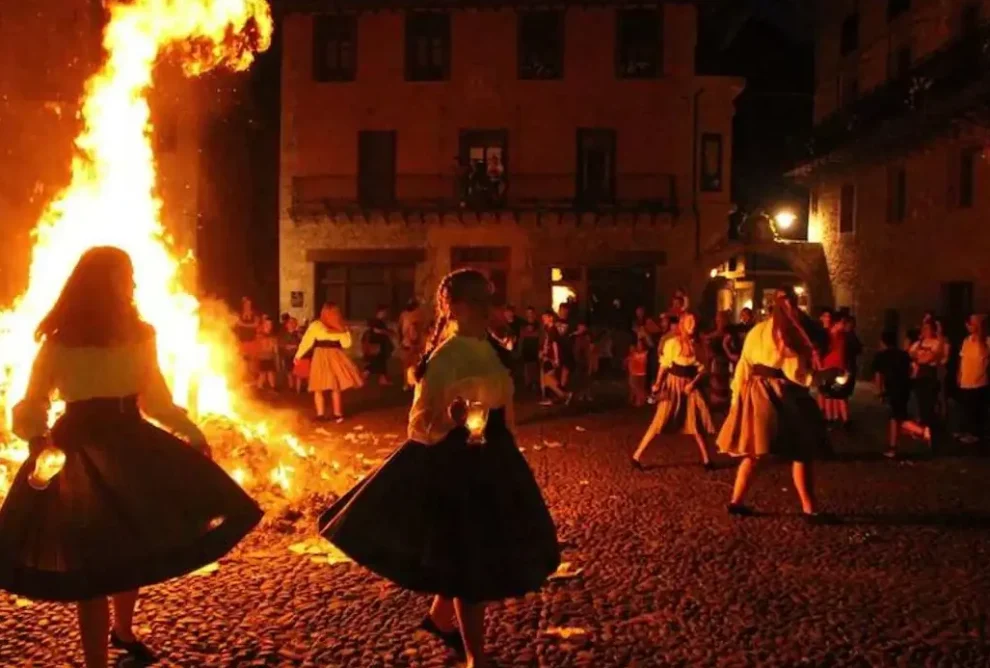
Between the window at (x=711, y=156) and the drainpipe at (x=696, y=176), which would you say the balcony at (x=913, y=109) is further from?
the drainpipe at (x=696, y=176)

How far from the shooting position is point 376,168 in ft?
85.2

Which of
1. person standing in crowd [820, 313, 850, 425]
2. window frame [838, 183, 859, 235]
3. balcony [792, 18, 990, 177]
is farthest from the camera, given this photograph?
window frame [838, 183, 859, 235]

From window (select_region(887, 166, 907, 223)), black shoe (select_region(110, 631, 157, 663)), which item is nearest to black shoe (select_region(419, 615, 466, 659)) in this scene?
black shoe (select_region(110, 631, 157, 663))

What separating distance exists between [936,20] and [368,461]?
1708 cm

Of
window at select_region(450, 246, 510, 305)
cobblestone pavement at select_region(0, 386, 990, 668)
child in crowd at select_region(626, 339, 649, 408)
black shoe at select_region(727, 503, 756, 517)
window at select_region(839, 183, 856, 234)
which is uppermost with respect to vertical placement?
window at select_region(839, 183, 856, 234)

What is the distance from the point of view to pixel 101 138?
362 inches

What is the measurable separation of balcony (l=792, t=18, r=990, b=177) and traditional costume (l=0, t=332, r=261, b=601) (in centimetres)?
1673

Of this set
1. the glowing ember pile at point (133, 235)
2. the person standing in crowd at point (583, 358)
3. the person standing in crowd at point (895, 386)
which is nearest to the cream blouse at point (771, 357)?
the glowing ember pile at point (133, 235)

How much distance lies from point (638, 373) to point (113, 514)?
12540 mm

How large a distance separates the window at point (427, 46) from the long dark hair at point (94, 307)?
73.2 ft

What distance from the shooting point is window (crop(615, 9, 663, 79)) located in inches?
997

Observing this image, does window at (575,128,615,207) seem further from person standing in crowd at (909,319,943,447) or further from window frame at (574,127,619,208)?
person standing in crowd at (909,319,943,447)

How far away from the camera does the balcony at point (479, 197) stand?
25.2 m

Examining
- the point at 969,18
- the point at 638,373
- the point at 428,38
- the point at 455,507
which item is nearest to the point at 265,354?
the point at 638,373
